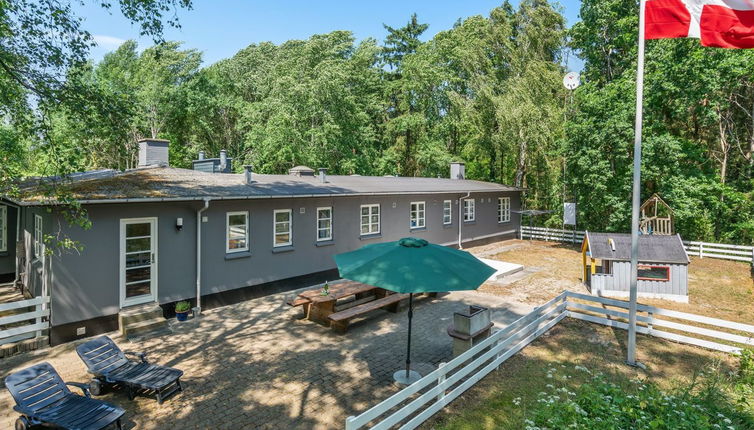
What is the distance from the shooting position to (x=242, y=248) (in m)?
10.3

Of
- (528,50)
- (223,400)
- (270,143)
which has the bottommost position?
(223,400)

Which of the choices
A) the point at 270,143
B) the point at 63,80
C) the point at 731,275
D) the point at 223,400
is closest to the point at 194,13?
the point at 63,80

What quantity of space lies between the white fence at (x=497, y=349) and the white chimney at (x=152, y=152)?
11.0 m

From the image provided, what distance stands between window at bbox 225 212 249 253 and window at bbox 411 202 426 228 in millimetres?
7508

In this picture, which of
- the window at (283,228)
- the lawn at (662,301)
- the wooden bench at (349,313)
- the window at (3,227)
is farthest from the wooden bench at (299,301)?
the window at (3,227)

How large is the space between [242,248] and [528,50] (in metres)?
23.0

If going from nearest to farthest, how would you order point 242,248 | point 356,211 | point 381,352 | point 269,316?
1. point 381,352
2. point 269,316
3. point 242,248
4. point 356,211

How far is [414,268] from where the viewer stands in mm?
5328

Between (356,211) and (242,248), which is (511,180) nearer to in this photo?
(356,211)

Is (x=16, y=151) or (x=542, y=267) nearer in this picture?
(x=16, y=151)

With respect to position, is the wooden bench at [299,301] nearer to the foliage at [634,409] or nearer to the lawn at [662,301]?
the foliage at [634,409]

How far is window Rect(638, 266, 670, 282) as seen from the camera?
35.4ft

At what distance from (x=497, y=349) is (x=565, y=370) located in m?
1.39

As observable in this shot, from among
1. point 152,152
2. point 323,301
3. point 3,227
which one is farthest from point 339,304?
point 3,227
